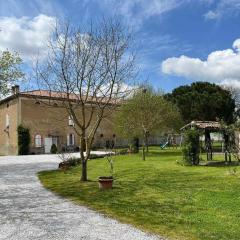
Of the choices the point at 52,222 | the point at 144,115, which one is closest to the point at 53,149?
the point at 144,115

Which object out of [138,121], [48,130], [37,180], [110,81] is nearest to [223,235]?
[110,81]

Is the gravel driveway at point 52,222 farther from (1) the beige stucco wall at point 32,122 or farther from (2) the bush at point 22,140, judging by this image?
(1) the beige stucco wall at point 32,122

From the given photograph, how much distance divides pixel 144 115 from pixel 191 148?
11.7m

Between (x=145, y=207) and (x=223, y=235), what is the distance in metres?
3.22

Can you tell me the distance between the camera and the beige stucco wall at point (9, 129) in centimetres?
4569

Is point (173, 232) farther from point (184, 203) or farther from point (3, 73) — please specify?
point (3, 73)


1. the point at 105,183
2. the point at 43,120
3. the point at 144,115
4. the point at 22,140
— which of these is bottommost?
the point at 105,183

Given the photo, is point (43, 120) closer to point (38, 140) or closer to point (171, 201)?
point (38, 140)

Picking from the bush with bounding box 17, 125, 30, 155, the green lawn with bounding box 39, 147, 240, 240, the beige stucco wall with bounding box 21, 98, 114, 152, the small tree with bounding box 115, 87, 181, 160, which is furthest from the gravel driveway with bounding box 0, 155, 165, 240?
the beige stucco wall with bounding box 21, 98, 114, 152

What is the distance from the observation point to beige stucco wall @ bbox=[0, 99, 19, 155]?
4569cm

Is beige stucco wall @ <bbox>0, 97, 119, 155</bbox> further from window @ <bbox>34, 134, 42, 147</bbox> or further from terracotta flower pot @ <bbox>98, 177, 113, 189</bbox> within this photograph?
terracotta flower pot @ <bbox>98, 177, 113, 189</bbox>

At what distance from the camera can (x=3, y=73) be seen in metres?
19.2

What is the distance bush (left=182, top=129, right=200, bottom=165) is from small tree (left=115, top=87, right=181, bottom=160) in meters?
9.91

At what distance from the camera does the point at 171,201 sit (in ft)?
36.3
